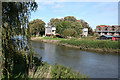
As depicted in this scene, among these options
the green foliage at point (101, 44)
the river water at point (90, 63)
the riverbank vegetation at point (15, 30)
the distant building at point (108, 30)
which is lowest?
the river water at point (90, 63)

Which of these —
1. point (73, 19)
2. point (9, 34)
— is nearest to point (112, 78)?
point (9, 34)

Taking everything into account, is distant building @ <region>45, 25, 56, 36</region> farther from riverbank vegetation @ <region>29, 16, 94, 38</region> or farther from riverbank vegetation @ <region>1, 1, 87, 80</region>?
riverbank vegetation @ <region>1, 1, 87, 80</region>

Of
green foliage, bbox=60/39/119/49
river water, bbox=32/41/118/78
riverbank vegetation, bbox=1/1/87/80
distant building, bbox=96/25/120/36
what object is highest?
distant building, bbox=96/25/120/36

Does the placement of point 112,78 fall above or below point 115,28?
below

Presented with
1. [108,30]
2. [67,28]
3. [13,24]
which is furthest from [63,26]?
[13,24]

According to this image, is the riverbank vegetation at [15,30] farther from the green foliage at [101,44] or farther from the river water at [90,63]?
the green foliage at [101,44]

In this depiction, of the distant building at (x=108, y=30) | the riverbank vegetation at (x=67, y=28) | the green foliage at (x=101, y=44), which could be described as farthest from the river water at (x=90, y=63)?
the distant building at (x=108, y=30)

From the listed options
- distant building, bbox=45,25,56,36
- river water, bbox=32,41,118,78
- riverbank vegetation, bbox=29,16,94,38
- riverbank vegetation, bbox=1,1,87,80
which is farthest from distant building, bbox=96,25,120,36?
riverbank vegetation, bbox=1,1,87,80

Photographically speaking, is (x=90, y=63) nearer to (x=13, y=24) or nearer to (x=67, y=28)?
(x=13, y=24)

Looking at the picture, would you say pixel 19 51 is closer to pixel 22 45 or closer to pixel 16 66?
pixel 22 45

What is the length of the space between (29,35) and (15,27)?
482 millimetres

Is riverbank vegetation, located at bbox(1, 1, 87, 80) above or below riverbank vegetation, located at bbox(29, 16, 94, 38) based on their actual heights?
below

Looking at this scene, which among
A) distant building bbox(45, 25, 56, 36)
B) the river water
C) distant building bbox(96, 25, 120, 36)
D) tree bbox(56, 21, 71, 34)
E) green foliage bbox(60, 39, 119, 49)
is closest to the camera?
the river water

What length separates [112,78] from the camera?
8430mm
